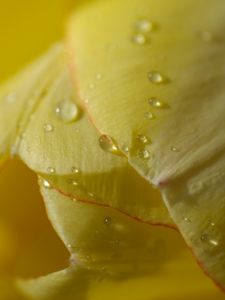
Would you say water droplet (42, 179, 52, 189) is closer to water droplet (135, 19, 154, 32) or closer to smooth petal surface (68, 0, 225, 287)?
smooth petal surface (68, 0, 225, 287)

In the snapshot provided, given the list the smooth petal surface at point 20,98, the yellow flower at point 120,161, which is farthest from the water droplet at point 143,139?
the smooth petal surface at point 20,98

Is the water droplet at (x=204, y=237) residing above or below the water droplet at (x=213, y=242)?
above

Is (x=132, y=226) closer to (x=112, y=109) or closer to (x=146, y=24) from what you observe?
(x=112, y=109)

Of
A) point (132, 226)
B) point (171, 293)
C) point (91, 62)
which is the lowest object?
point (171, 293)

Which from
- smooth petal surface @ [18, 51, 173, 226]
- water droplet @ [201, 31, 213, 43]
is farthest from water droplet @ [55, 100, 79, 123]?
water droplet @ [201, 31, 213, 43]

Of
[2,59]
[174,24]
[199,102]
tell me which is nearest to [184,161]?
[199,102]

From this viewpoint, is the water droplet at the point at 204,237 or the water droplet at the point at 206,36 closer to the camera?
the water droplet at the point at 204,237

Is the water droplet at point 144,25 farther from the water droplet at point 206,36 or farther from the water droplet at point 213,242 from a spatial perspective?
the water droplet at point 213,242

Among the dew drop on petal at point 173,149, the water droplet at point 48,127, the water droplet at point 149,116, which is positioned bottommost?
A: the dew drop on petal at point 173,149
